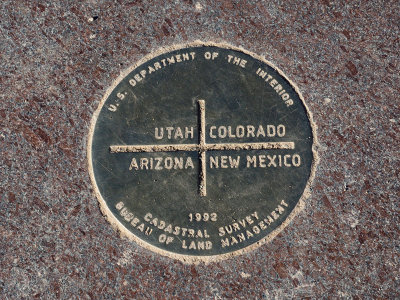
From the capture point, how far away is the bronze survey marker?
2.51 metres

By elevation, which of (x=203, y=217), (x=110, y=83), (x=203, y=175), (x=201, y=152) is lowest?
(x=203, y=217)

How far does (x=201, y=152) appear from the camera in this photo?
258 centimetres

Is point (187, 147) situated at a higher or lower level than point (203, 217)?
higher

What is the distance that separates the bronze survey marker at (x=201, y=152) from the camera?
2510 mm

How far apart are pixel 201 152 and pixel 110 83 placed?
77cm

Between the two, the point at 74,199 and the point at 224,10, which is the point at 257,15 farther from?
the point at 74,199

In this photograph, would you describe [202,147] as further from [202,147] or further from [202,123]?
[202,123]

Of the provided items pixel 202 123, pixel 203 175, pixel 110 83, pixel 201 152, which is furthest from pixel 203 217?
pixel 110 83

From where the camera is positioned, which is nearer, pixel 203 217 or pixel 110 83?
pixel 203 217

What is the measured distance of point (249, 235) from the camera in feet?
8.18

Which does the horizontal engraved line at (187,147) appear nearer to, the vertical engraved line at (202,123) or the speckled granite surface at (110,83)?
the vertical engraved line at (202,123)

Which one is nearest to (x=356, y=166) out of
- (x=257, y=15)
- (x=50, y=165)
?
(x=257, y=15)

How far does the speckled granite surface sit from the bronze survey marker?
9 centimetres

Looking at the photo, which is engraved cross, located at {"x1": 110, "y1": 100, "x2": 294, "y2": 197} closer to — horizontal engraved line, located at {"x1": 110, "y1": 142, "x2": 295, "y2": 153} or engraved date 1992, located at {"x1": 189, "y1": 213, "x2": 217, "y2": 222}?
horizontal engraved line, located at {"x1": 110, "y1": 142, "x2": 295, "y2": 153}
